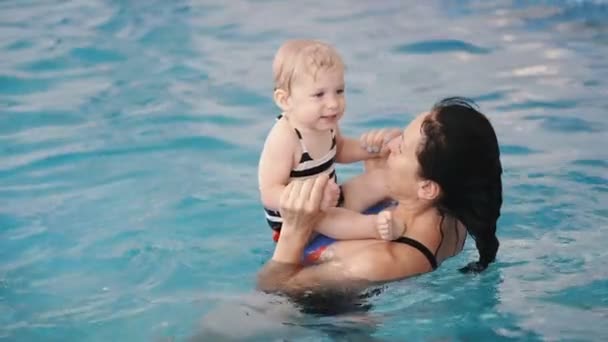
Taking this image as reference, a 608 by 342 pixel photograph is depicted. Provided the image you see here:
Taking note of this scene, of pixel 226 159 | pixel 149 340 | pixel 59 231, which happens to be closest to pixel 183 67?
pixel 226 159

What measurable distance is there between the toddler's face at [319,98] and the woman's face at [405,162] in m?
0.28

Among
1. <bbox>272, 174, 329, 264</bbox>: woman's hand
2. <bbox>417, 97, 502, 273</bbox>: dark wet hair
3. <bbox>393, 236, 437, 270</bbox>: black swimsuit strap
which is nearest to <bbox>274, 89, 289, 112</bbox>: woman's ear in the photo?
Result: <bbox>272, 174, 329, 264</bbox>: woman's hand

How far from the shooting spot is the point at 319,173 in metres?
4.65

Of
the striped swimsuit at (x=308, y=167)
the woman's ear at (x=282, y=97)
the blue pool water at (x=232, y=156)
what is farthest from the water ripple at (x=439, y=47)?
the woman's ear at (x=282, y=97)

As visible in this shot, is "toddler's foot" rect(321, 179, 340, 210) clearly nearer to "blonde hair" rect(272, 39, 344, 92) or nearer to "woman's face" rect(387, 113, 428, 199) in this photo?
"woman's face" rect(387, 113, 428, 199)

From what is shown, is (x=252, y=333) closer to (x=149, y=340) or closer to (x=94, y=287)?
(x=149, y=340)

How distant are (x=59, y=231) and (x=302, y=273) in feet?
6.88

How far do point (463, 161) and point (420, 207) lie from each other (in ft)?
1.22

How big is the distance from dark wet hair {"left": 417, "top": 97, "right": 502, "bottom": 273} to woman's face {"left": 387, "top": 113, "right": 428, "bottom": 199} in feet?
0.11

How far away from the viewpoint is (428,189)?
4316mm

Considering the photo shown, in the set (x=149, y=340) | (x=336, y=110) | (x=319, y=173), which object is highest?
(x=336, y=110)

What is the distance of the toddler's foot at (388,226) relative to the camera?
429 centimetres

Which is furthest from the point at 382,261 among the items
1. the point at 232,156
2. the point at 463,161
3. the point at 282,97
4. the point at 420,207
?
the point at 232,156

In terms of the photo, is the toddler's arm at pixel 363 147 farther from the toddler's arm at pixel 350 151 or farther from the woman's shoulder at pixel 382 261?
the woman's shoulder at pixel 382 261
